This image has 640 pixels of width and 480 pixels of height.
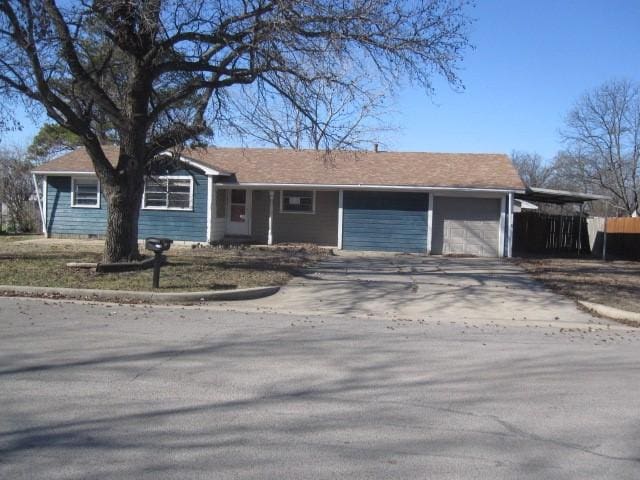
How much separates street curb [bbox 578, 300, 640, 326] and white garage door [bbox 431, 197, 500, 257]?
34.1 feet

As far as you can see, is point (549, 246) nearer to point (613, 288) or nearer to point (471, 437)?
point (613, 288)

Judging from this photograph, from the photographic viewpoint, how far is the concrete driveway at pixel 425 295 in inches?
445

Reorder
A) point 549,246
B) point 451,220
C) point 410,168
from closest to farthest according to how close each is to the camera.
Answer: point 451,220 → point 410,168 → point 549,246

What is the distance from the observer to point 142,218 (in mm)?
23875

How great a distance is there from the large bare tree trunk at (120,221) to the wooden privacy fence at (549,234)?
16.2m

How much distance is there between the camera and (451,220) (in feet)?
73.8

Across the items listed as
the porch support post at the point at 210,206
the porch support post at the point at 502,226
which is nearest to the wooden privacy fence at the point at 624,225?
the porch support post at the point at 502,226

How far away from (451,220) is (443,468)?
1870cm

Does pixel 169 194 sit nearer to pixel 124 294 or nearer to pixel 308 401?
pixel 124 294

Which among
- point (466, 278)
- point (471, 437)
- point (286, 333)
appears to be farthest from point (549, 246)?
point (471, 437)

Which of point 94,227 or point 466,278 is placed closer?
point 466,278

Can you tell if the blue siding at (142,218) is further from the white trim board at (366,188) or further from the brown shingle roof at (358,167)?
the white trim board at (366,188)

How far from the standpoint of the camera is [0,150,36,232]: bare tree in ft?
97.2

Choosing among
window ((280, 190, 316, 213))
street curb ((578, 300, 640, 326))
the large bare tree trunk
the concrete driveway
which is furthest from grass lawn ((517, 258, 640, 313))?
the large bare tree trunk
